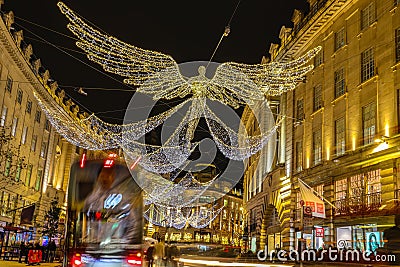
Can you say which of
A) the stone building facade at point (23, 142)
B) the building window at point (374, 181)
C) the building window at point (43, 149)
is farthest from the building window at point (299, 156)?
the building window at point (43, 149)

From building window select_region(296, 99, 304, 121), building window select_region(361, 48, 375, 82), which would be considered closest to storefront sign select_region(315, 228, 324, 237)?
building window select_region(361, 48, 375, 82)

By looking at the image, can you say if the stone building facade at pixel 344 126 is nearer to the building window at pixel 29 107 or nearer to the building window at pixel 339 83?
the building window at pixel 339 83

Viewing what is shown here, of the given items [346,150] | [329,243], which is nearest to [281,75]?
[346,150]

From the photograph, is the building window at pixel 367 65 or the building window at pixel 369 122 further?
the building window at pixel 367 65

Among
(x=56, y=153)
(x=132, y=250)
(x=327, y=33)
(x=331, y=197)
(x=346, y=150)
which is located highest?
(x=327, y=33)

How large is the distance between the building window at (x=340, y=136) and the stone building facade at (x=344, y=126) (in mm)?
59

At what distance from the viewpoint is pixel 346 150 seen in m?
28.0

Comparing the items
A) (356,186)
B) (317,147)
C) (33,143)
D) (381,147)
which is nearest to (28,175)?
(33,143)

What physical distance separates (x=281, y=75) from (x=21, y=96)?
24.5 m

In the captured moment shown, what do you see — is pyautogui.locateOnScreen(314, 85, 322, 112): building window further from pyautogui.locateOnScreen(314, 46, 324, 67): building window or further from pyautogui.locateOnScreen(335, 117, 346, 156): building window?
pyautogui.locateOnScreen(335, 117, 346, 156): building window

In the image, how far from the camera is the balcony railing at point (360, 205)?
23.7 metres

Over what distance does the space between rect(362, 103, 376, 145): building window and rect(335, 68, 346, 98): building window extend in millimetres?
3267

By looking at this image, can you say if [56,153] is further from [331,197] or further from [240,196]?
[240,196]

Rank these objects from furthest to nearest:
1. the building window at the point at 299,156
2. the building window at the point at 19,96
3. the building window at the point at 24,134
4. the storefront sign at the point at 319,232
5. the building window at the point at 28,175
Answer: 1. the building window at the point at 28,175
2. the building window at the point at 24,134
3. the building window at the point at 19,96
4. the building window at the point at 299,156
5. the storefront sign at the point at 319,232
